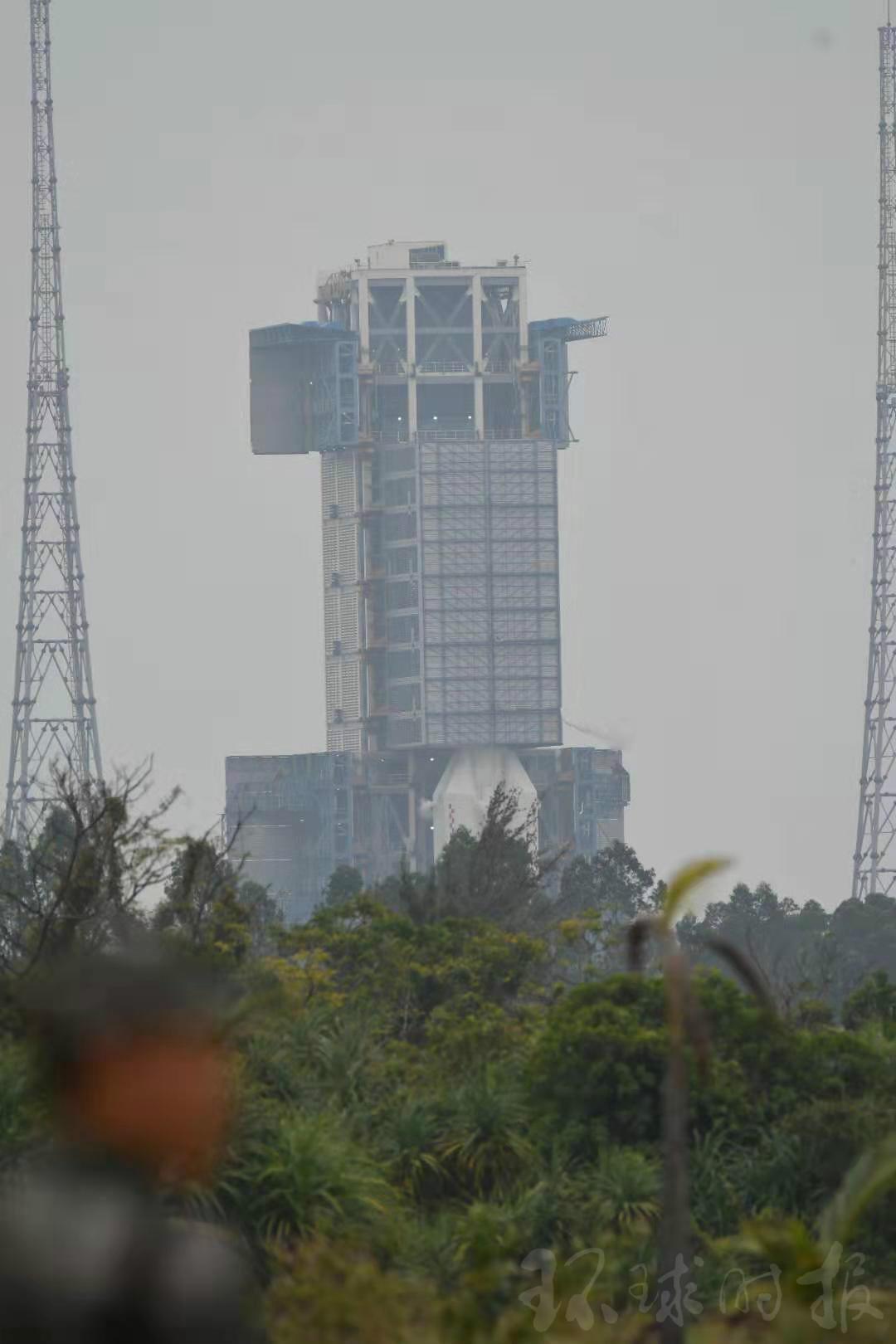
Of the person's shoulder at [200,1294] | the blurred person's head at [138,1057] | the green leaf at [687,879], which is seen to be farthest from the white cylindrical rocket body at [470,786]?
the green leaf at [687,879]

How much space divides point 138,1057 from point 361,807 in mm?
166304

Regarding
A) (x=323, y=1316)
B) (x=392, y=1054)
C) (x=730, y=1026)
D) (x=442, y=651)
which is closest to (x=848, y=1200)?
(x=323, y=1316)

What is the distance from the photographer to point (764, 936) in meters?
138

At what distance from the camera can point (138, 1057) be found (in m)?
26.8

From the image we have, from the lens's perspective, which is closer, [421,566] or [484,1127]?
[484,1127]

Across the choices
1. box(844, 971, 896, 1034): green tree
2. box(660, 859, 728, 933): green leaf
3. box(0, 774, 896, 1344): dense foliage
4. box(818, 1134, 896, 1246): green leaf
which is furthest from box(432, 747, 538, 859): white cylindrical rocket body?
box(660, 859, 728, 933): green leaf

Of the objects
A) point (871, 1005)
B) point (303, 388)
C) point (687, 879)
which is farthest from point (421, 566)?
point (687, 879)

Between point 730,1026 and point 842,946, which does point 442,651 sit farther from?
point 730,1026

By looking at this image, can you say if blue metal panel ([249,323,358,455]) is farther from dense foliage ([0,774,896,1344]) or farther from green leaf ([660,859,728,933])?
green leaf ([660,859,728,933])

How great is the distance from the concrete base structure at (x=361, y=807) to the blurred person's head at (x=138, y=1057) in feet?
528

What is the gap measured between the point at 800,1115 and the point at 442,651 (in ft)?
499

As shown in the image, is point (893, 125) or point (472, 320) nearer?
point (893, 125)

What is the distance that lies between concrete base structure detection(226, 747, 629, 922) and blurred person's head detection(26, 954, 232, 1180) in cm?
16098

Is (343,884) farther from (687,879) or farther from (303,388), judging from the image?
(687,879)
